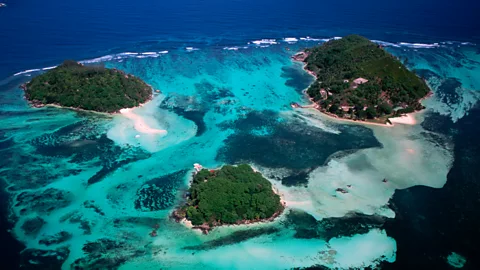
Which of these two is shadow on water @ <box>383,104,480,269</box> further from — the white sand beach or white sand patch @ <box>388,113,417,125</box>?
the white sand beach

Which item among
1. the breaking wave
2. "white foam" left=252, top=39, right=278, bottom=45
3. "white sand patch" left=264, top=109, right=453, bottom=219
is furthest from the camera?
"white foam" left=252, top=39, right=278, bottom=45

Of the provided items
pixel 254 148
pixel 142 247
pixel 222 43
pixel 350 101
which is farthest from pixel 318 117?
pixel 222 43

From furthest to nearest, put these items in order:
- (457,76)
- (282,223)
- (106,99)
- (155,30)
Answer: (155,30)
(457,76)
(106,99)
(282,223)

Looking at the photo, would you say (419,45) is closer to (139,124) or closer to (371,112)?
(371,112)

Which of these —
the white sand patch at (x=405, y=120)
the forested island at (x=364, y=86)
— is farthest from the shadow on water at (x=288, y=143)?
the white sand patch at (x=405, y=120)

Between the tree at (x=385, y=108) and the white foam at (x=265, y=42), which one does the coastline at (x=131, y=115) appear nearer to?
the tree at (x=385, y=108)

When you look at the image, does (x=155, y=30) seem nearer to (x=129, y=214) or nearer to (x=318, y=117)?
(x=318, y=117)

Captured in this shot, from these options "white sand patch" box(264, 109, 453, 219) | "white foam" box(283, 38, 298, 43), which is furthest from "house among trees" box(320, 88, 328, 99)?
"white foam" box(283, 38, 298, 43)
